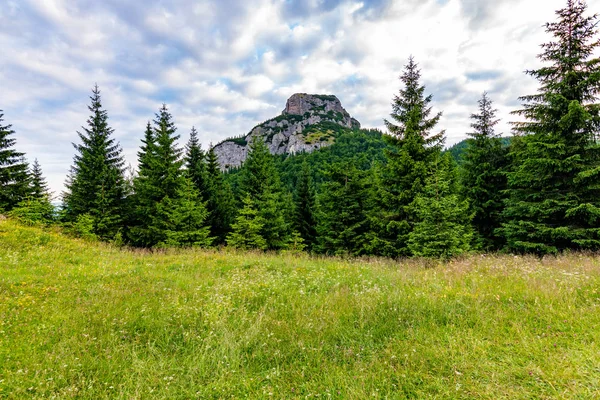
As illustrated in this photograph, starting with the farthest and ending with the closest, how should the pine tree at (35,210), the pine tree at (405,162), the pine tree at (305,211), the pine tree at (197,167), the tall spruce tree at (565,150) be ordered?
the pine tree at (305,211) → the pine tree at (197,167) → the pine tree at (35,210) → the pine tree at (405,162) → the tall spruce tree at (565,150)

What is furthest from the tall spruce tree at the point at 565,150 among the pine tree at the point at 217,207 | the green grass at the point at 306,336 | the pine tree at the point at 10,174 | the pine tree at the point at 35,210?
the pine tree at the point at 10,174

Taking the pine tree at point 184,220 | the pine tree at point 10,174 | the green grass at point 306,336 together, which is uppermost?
the pine tree at point 10,174

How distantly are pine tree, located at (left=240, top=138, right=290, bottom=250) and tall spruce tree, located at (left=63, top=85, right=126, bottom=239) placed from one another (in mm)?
11575

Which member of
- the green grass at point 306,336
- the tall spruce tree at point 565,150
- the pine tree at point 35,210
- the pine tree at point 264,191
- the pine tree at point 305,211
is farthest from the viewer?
the pine tree at point 305,211

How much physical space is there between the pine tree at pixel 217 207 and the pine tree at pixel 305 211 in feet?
24.0

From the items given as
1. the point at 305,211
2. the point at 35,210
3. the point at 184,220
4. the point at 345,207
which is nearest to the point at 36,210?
the point at 35,210

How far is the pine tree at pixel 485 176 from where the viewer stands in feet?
59.2

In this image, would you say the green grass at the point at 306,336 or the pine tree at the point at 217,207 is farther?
the pine tree at the point at 217,207

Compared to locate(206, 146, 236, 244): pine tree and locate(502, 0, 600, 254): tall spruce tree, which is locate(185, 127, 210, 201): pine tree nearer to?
locate(206, 146, 236, 244): pine tree

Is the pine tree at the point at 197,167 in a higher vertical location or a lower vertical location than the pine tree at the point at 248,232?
higher

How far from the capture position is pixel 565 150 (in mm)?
12523

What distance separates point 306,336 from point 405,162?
41.7ft

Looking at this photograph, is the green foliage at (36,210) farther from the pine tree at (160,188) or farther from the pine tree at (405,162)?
the pine tree at (405,162)

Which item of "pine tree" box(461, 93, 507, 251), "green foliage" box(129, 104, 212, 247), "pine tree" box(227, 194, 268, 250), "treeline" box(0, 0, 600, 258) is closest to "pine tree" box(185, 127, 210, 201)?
"treeline" box(0, 0, 600, 258)
